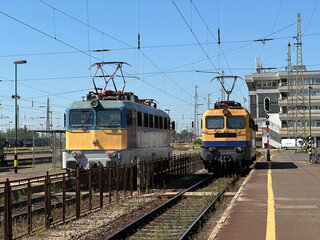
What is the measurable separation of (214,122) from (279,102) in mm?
70669

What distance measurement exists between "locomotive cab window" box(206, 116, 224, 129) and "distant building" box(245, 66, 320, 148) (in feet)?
217

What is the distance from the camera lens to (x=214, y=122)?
79.8 feet

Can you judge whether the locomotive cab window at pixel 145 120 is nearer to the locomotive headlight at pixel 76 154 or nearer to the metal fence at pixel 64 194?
the metal fence at pixel 64 194

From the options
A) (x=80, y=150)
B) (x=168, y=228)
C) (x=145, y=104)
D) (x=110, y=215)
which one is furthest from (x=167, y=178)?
(x=168, y=228)

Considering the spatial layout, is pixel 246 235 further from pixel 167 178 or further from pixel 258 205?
pixel 167 178

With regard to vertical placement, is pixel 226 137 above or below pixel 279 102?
below

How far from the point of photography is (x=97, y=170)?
14.0m

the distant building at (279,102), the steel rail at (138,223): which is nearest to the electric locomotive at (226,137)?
the steel rail at (138,223)

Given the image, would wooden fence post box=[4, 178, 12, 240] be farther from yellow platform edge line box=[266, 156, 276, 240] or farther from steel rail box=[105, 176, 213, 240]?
yellow platform edge line box=[266, 156, 276, 240]

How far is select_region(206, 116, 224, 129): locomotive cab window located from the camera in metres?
24.2

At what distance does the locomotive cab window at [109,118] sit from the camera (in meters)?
18.1

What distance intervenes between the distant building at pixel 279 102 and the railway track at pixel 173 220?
75175mm

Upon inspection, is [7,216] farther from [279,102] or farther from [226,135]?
[279,102]

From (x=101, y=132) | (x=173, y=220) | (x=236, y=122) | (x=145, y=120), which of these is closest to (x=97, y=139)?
(x=101, y=132)
